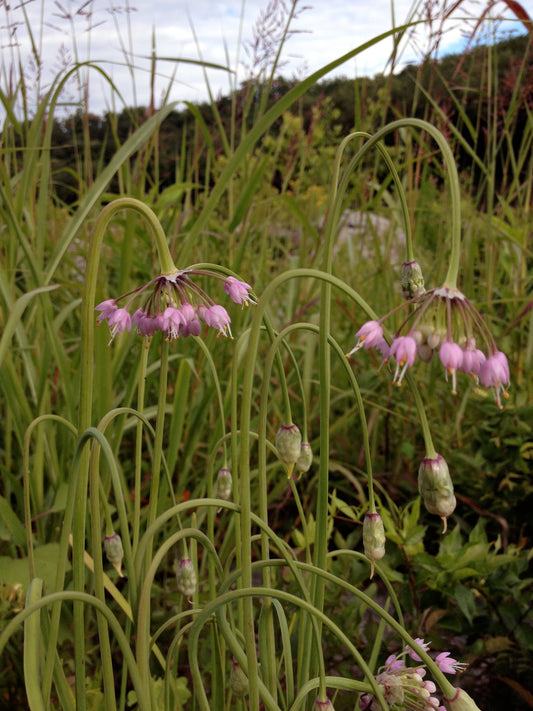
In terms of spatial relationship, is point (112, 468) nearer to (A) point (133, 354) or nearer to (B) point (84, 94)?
(A) point (133, 354)

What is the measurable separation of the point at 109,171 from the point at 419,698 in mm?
947

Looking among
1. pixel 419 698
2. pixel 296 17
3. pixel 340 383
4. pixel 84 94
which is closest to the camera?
pixel 419 698

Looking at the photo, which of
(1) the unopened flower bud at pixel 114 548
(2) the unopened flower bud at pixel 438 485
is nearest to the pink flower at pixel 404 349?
(2) the unopened flower bud at pixel 438 485

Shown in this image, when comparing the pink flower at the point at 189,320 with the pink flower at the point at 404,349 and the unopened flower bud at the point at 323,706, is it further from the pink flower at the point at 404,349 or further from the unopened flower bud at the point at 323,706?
the unopened flower bud at the point at 323,706

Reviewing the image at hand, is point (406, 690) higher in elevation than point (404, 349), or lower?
lower

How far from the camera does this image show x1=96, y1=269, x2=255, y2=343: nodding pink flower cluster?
715mm

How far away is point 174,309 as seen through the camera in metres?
0.72

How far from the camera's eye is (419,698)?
80 centimetres

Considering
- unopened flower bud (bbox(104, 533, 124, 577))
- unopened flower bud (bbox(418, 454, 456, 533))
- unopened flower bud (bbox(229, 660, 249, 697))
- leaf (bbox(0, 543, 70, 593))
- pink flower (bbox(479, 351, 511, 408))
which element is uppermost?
pink flower (bbox(479, 351, 511, 408))

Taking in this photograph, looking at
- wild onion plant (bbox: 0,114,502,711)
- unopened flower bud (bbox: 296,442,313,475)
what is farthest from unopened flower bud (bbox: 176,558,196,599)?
unopened flower bud (bbox: 296,442,313,475)

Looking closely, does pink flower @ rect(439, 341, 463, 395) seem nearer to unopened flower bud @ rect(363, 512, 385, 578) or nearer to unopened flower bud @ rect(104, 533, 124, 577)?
unopened flower bud @ rect(363, 512, 385, 578)

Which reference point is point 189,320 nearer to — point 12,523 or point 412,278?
point 412,278

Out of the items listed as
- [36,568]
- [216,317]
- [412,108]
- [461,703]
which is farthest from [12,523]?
[412,108]

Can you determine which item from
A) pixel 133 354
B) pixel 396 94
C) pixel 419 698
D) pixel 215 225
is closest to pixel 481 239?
pixel 215 225
